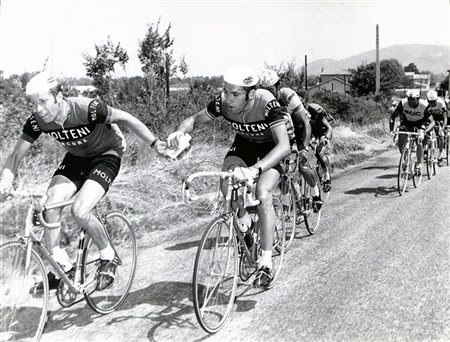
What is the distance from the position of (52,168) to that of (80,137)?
143 inches

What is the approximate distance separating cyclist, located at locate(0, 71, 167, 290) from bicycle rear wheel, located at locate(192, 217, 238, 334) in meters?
0.91

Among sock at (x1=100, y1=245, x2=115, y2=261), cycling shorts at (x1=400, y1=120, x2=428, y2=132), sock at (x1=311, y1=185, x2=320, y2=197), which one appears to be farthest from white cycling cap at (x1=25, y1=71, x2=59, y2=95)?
cycling shorts at (x1=400, y1=120, x2=428, y2=132)

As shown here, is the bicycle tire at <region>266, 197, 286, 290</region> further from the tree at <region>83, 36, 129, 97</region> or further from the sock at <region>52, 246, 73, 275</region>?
the tree at <region>83, 36, 129, 97</region>

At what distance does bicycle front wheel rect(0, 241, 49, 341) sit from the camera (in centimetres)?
343

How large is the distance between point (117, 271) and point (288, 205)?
2.39 meters

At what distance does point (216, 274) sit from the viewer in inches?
163

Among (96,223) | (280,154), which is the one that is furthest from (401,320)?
(96,223)

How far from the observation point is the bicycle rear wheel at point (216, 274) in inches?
152

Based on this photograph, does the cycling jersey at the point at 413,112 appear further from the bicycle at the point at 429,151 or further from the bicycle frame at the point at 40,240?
the bicycle frame at the point at 40,240

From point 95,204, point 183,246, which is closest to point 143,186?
point 183,246

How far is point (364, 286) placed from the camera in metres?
4.99

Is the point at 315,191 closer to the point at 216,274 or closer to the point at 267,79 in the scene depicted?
the point at 267,79

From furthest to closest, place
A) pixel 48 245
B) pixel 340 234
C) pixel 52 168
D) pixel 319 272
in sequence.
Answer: pixel 52 168, pixel 340 234, pixel 319 272, pixel 48 245

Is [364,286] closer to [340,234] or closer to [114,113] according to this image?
[340,234]
